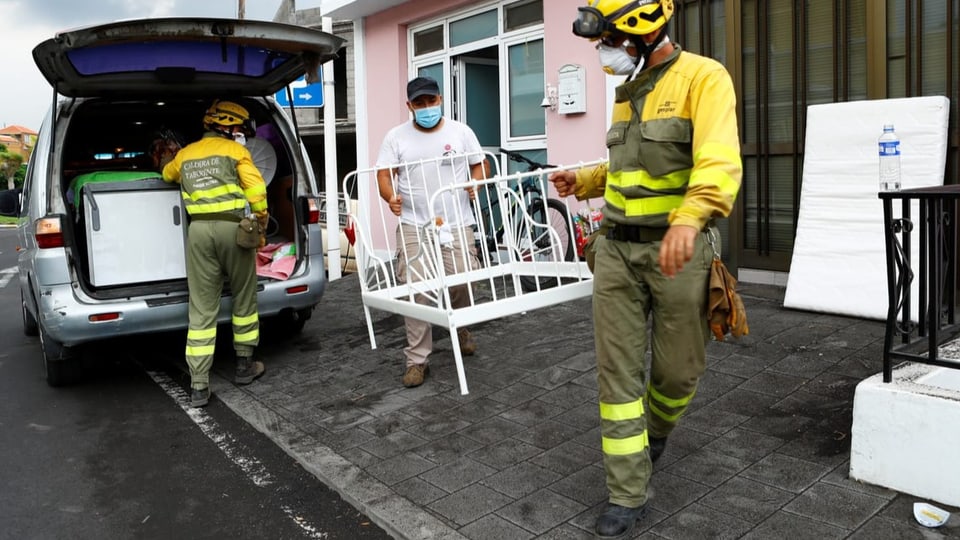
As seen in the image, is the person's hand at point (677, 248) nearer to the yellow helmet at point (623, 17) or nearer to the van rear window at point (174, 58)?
the yellow helmet at point (623, 17)

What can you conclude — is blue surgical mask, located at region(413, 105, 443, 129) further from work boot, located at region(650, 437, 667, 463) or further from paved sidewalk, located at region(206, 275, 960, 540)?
work boot, located at region(650, 437, 667, 463)

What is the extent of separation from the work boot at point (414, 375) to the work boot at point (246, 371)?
1156 mm

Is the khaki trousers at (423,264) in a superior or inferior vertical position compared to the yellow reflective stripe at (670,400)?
superior

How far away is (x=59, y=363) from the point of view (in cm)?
589

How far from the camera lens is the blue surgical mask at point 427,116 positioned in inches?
215

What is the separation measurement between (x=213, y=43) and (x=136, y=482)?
9.47 ft

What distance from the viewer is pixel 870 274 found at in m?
5.61

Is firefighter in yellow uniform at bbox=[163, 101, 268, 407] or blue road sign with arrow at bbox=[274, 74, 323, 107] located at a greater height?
blue road sign with arrow at bbox=[274, 74, 323, 107]

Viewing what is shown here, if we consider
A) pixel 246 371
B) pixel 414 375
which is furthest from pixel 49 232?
pixel 414 375

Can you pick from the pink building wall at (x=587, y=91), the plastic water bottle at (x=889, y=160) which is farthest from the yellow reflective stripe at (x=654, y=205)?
the pink building wall at (x=587, y=91)

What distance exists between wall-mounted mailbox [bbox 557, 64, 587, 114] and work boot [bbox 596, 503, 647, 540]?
19.1ft

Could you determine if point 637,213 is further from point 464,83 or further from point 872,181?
point 464,83

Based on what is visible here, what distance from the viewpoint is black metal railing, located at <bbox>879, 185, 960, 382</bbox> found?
345cm

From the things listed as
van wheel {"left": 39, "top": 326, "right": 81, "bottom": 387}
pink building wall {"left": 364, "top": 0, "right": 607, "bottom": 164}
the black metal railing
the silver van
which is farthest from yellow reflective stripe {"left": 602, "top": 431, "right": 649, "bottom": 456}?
pink building wall {"left": 364, "top": 0, "right": 607, "bottom": 164}
